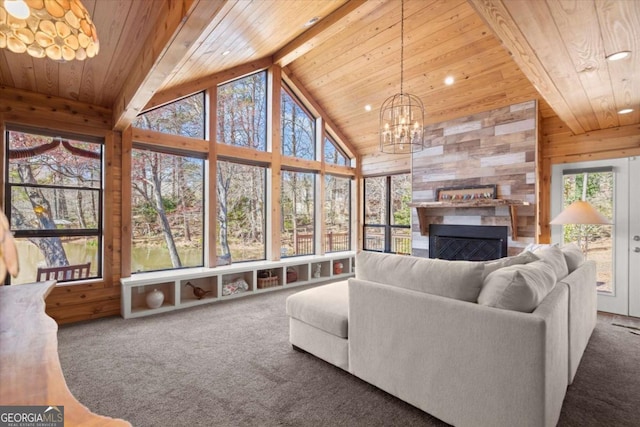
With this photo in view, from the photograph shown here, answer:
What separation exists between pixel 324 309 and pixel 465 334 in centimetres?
112

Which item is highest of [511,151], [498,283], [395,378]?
[511,151]

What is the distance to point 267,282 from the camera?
5199mm

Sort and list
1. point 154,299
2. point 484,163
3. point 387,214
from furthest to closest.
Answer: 1. point 387,214
2. point 484,163
3. point 154,299

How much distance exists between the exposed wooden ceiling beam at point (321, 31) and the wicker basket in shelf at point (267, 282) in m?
3.71

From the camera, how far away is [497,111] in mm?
4918

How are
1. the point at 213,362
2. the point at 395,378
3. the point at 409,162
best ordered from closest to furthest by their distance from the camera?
the point at 395,378, the point at 213,362, the point at 409,162

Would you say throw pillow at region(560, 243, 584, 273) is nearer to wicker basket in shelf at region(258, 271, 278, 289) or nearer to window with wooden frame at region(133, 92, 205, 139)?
wicker basket in shelf at region(258, 271, 278, 289)

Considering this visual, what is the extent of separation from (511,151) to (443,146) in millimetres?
1082

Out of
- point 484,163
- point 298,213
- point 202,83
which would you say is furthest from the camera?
point 298,213

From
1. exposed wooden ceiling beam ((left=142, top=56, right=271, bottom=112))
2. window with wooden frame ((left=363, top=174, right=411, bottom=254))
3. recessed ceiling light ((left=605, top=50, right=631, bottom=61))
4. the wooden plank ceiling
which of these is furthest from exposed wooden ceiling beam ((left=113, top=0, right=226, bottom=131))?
window with wooden frame ((left=363, top=174, right=411, bottom=254))

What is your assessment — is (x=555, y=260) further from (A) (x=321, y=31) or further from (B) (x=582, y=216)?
(A) (x=321, y=31)

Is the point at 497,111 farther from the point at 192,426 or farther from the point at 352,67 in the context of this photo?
the point at 192,426

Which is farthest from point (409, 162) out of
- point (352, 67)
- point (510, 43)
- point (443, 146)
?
point (510, 43)

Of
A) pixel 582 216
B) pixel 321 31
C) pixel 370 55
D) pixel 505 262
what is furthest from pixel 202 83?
pixel 582 216
